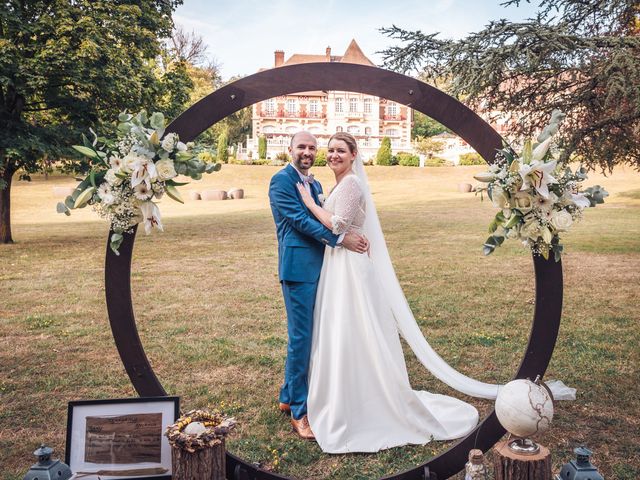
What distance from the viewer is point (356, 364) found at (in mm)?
4098

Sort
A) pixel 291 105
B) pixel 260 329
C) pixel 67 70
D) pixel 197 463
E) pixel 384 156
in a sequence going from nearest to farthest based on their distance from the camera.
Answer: pixel 197 463
pixel 260 329
pixel 67 70
pixel 384 156
pixel 291 105

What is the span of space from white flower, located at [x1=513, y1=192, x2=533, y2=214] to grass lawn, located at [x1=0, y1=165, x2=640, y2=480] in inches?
71.5

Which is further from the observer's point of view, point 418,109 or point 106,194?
point 418,109

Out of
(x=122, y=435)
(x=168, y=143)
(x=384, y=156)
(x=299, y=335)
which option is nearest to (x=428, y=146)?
(x=384, y=156)

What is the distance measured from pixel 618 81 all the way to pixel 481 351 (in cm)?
454

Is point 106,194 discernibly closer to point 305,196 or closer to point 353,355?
point 305,196

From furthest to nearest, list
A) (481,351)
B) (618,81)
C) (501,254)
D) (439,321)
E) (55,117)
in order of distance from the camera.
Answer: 1. (55,117)
2. (501,254)
3. (618,81)
4. (439,321)
5. (481,351)

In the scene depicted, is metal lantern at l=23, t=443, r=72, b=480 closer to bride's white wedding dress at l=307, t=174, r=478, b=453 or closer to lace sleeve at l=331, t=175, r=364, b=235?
bride's white wedding dress at l=307, t=174, r=478, b=453

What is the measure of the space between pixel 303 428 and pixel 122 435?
1396 millimetres

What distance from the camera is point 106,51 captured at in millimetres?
12773

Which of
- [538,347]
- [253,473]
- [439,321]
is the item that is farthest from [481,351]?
[253,473]

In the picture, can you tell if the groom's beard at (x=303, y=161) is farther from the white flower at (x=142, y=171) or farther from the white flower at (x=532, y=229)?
the white flower at (x=532, y=229)

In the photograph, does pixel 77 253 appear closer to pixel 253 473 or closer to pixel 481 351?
pixel 481 351

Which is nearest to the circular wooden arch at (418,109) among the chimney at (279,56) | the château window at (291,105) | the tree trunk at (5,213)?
the tree trunk at (5,213)
